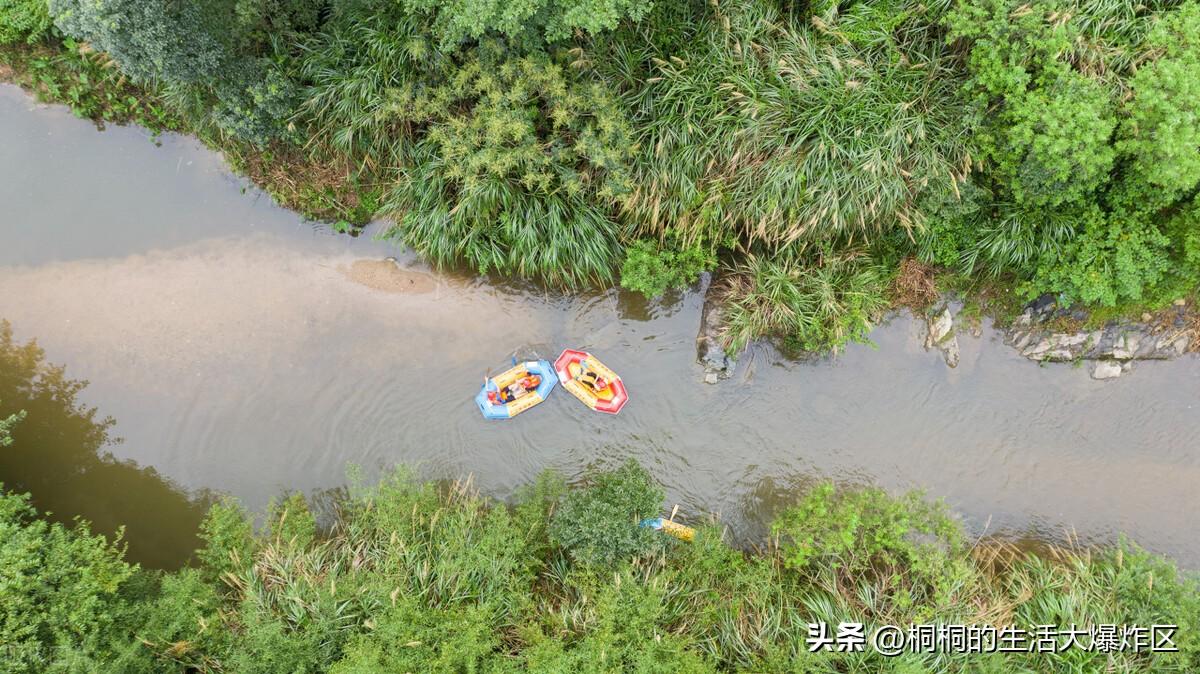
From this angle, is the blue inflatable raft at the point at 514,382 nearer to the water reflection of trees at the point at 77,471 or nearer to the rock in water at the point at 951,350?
the water reflection of trees at the point at 77,471

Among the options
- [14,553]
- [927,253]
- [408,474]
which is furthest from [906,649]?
[14,553]

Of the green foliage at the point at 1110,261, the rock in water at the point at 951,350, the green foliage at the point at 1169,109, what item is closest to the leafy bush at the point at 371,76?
the green foliage at the point at 1169,109

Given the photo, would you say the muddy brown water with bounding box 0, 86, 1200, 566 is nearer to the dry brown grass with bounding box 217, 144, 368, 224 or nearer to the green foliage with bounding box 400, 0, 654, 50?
the dry brown grass with bounding box 217, 144, 368, 224

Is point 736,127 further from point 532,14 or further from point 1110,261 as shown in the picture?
point 1110,261

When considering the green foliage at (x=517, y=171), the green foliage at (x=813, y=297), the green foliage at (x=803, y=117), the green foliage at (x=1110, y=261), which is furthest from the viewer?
the green foliage at (x=813, y=297)

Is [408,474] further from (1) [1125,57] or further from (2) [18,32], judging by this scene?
(1) [1125,57]

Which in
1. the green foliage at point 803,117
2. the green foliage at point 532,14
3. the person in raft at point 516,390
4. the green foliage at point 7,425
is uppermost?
the green foliage at point 532,14

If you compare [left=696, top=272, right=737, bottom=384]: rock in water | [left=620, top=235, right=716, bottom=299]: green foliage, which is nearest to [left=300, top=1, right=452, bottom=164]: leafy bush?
[left=620, top=235, right=716, bottom=299]: green foliage

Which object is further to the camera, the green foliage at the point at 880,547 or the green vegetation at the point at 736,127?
the green foliage at the point at 880,547
